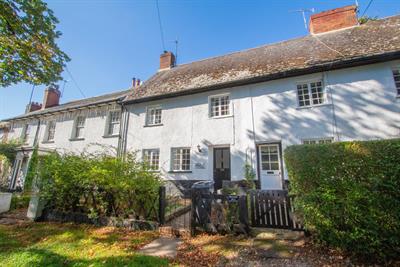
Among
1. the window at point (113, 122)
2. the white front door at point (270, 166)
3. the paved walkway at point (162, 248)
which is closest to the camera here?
the paved walkway at point (162, 248)

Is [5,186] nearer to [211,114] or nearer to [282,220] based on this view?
[211,114]

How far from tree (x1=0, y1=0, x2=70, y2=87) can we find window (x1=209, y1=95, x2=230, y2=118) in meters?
7.84

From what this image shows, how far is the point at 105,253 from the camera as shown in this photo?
14.7 ft

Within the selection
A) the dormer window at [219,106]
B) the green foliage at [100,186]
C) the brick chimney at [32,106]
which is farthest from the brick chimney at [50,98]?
the dormer window at [219,106]

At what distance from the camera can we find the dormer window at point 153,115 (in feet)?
44.9

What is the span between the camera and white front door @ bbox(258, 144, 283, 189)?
9.82 meters

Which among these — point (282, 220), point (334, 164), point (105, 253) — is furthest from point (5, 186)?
point (334, 164)

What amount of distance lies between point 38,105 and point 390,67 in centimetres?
3227

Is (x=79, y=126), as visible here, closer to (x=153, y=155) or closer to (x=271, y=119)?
(x=153, y=155)

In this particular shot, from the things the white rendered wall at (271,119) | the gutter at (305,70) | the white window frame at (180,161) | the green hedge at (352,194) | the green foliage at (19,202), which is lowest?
the green foliage at (19,202)

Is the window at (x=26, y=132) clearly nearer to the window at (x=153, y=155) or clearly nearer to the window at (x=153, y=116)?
the window at (x=153, y=116)

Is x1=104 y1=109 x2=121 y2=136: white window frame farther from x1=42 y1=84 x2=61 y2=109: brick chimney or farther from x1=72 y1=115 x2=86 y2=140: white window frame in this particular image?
x1=42 y1=84 x2=61 y2=109: brick chimney

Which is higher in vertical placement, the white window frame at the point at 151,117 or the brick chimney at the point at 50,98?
the brick chimney at the point at 50,98

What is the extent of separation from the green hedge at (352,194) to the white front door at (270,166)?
202 inches
